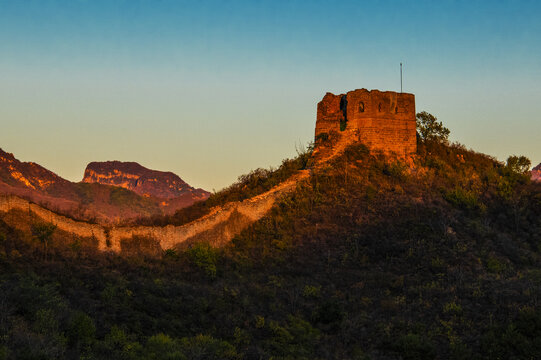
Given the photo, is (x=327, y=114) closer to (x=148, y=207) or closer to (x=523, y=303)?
(x=523, y=303)

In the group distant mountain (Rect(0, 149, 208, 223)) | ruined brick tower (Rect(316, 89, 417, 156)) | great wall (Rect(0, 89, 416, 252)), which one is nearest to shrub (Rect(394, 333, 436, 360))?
great wall (Rect(0, 89, 416, 252))

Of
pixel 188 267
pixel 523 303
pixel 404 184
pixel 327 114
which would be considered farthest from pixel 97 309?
pixel 327 114

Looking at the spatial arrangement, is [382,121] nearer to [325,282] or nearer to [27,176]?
[325,282]

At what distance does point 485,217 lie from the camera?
26109mm

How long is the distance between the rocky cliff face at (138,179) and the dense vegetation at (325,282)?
2061 inches

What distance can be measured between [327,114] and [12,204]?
17.2 m

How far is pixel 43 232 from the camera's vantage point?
20.0 metres

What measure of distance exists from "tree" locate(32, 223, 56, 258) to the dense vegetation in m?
0.06

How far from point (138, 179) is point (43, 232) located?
65.1 m

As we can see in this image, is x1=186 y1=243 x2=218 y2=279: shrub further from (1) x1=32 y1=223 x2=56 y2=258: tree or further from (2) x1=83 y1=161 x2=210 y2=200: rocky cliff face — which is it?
(2) x1=83 y1=161 x2=210 y2=200: rocky cliff face

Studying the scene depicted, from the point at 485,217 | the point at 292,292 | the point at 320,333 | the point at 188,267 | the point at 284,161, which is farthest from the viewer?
the point at 284,161

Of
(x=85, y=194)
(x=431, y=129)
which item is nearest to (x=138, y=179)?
(x=85, y=194)

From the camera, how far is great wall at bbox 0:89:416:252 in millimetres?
21250

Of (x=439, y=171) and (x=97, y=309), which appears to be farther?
(x=439, y=171)
